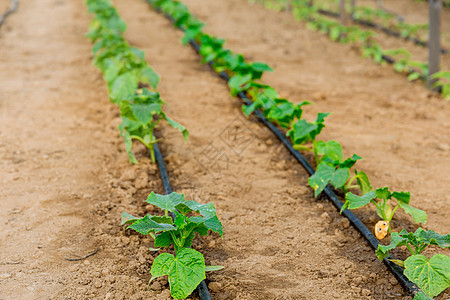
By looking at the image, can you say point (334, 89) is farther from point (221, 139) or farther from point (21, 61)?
point (21, 61)

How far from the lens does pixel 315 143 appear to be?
366cm

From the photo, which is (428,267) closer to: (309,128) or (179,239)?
(179,239)

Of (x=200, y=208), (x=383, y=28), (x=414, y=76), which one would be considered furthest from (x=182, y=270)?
(x=383, y=28)

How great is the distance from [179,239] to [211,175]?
110 centimetres

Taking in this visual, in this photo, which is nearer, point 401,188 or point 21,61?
point 401,188

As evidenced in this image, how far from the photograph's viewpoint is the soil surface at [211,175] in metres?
2.57

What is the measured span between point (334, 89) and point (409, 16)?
6.18 meters

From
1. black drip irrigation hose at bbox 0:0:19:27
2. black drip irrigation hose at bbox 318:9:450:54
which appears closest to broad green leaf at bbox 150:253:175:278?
black drip irrigation hose at bbox 318:9:450:54

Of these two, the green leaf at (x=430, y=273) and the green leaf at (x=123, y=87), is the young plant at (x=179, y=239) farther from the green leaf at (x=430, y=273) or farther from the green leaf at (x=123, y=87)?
the green leaf at (x=123, y=87)

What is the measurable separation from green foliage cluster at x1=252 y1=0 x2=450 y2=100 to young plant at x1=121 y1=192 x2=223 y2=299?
12.8ft

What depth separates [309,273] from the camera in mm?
2619

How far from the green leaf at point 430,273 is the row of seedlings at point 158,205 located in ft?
3.28

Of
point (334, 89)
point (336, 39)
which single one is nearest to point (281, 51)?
point (336, 39)

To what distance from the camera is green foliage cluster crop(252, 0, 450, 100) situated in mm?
5934
